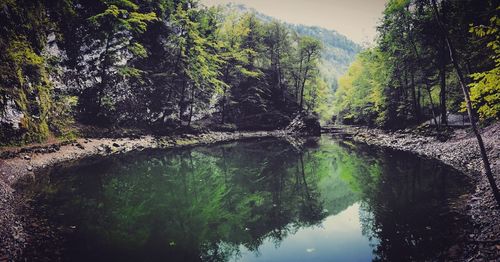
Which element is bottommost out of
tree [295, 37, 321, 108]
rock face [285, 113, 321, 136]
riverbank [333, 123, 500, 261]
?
riverbank [333, 123, 500, 261]

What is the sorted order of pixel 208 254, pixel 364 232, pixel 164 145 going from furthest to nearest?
pixel 164 145 → pixel 364 232 → pixel 208 254

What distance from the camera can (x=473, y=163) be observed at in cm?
1777

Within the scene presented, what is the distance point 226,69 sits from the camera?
170 ft

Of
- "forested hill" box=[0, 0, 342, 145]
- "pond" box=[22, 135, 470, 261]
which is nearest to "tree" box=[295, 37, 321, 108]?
"forested hill" box=[0, 0, 342, 145]

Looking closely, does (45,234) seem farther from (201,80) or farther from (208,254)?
(201,80)

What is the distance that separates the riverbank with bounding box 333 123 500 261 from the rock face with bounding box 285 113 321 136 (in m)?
12.5

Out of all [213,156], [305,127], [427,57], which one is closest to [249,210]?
[213,156]

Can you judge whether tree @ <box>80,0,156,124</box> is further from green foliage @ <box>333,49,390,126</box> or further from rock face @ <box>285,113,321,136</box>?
green foliage @ <box>333,49,390,126</box>

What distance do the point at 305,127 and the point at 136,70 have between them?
2779 centimetres

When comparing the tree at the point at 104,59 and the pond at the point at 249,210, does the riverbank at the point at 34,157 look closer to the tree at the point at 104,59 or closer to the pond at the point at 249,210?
the pond at the point at 249,210

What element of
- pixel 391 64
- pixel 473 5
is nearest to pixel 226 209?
pixel 473 5

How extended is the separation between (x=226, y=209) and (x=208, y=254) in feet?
14.4

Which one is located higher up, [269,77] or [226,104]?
[269,77]

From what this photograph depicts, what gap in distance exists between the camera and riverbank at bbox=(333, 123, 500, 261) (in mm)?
8204
